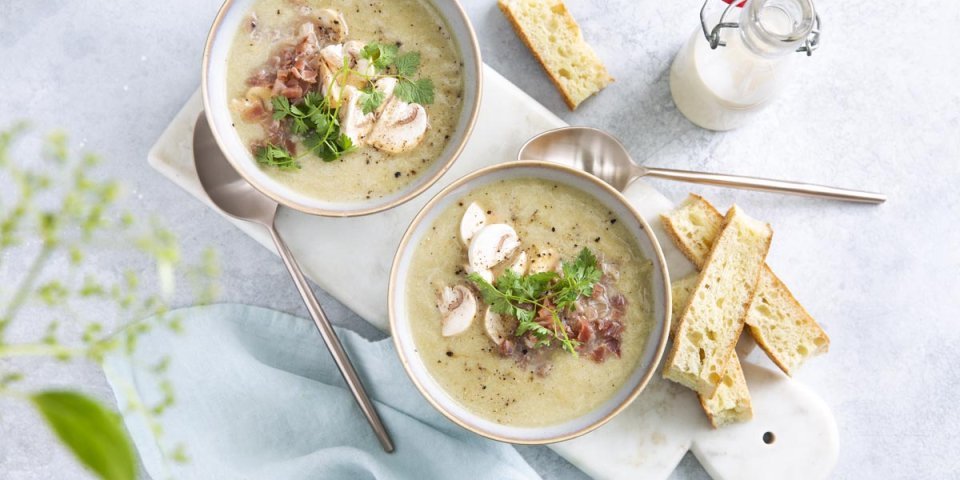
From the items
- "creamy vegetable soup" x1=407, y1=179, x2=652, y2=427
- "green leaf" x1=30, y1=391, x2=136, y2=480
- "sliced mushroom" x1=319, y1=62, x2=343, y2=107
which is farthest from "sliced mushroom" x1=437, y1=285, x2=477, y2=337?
"green leaf" x1=30, y1=391, x2=136, y2=480

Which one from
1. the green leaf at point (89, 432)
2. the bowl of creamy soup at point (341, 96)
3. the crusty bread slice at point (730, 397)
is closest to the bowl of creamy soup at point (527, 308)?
the bowl of creamy soup at point (341, 96)

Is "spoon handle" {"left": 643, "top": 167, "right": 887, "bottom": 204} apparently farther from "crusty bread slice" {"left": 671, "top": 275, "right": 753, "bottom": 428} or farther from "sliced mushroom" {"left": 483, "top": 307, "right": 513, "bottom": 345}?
"sliced mushroom" {"left": 483, "top": 307, "right": 513, "bottom": 345}

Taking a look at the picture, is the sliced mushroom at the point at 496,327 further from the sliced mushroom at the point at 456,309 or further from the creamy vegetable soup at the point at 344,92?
the creamy vegetable soup at the point at 344,92

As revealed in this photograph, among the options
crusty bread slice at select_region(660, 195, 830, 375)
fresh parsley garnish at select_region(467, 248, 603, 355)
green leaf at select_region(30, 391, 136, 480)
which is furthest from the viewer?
crusty bread slice at select_region(660, 195, 830, 375)

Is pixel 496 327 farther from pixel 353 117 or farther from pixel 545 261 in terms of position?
pixel 353 117

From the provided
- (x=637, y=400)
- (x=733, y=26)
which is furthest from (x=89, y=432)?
(x=733, y=26)
